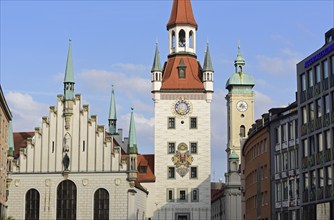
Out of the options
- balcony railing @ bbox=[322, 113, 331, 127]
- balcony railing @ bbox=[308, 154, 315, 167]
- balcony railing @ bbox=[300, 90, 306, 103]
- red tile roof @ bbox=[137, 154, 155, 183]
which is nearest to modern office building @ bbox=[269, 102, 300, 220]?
balcony railing @ bbox=[300, 90, 306, 103]

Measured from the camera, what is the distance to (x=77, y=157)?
96.6m

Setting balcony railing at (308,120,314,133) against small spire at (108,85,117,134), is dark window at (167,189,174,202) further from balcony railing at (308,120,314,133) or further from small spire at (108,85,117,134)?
balcony railing at (308,120,314,133)

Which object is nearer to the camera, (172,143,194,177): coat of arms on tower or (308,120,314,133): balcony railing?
(308,120,314,133): balcony railing

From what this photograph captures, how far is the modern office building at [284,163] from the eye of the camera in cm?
6450

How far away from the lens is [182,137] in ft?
345

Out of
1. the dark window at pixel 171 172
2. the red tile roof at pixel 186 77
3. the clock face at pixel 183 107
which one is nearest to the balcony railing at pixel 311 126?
the dark window at pixel 171 172

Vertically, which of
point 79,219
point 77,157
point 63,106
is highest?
point 63,106

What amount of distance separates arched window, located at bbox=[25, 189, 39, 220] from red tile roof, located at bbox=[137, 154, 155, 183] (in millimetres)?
14784

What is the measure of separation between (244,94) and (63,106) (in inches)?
1910

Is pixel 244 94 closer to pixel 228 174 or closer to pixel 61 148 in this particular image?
pixel 228 174

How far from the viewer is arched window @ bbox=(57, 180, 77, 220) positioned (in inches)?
3755

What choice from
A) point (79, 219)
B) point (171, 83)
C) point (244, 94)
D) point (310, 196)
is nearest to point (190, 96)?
point (171, 83)

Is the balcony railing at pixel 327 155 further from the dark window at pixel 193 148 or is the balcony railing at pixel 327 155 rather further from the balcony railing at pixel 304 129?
the dark window at pixel 193 148

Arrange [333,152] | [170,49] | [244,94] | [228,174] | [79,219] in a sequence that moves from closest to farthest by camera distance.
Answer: [333,152] < [79,219] < [170,49] < [228,174] < [244,94]
